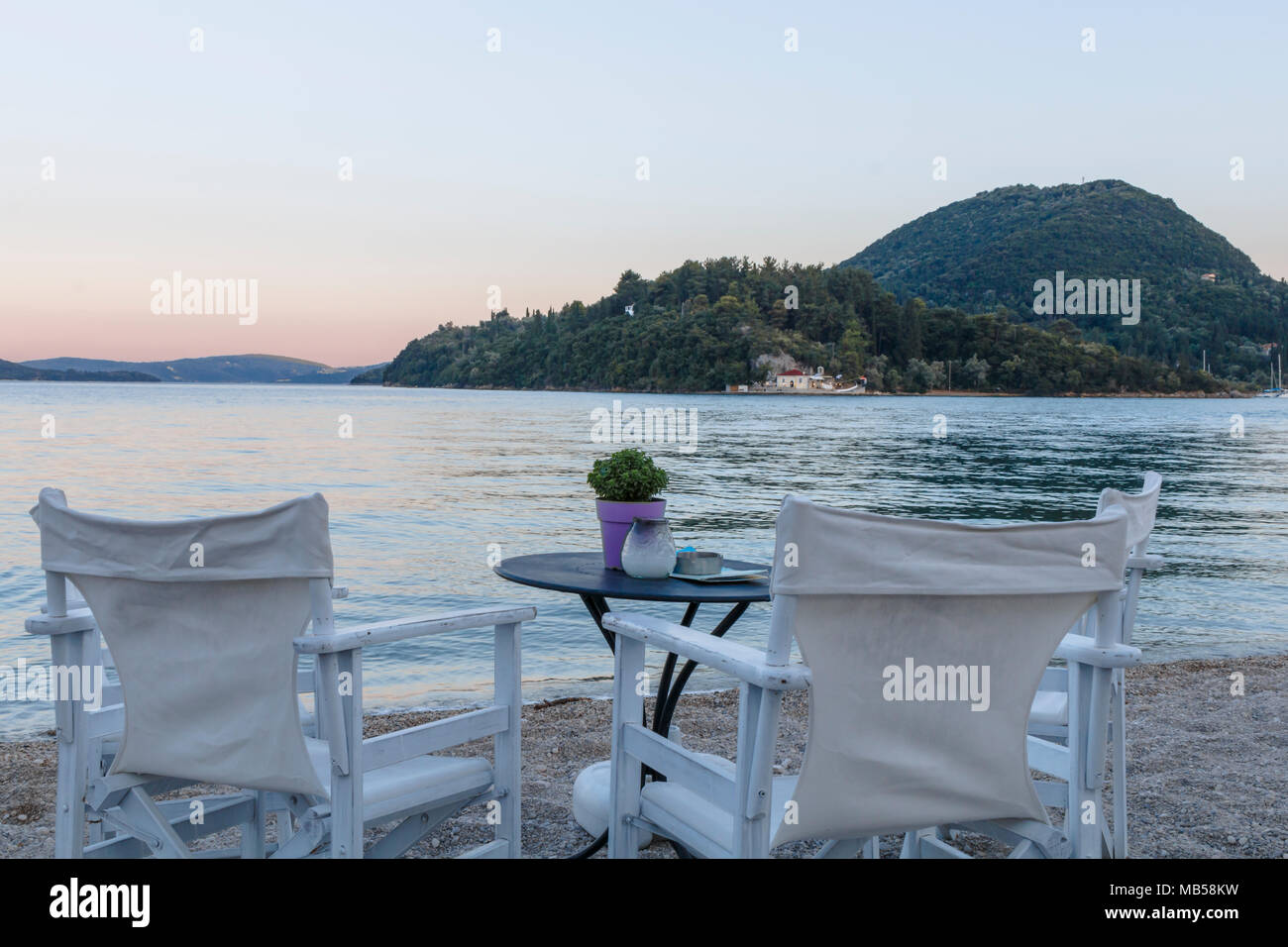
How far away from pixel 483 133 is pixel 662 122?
5.71 metres

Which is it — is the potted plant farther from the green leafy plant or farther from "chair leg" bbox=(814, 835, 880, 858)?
"chair leg" bbox=(814, 835, 880, 858)

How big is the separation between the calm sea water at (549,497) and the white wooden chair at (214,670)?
3328 mm

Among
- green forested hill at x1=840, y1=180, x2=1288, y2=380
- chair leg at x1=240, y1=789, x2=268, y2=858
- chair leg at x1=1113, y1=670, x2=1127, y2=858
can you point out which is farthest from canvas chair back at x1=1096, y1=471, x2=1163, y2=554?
green forested hill at x1=840, y1=180, x2=1288, y2=380

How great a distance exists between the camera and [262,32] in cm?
1528

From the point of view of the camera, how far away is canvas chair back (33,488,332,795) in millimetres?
1903

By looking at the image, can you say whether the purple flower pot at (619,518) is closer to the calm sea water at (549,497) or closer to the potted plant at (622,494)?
the potted plant at (622,494)

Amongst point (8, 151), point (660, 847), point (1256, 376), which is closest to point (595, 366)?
point (1256, 376)

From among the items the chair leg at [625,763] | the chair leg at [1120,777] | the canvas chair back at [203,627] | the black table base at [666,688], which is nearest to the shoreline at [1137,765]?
the black table base at [666,688]

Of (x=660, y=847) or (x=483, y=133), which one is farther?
(x=483, y=133)

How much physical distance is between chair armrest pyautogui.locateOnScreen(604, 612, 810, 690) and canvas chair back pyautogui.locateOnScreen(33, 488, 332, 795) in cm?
67

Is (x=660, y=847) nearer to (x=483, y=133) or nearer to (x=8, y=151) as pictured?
(x=483, y=133)

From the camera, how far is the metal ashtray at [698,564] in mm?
2690

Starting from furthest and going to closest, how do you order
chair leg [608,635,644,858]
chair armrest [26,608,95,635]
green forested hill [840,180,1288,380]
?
green forested hill [840,180,1288,380] → chair leg [608,635,644,858] → chair armrest [26,608,95,635]
